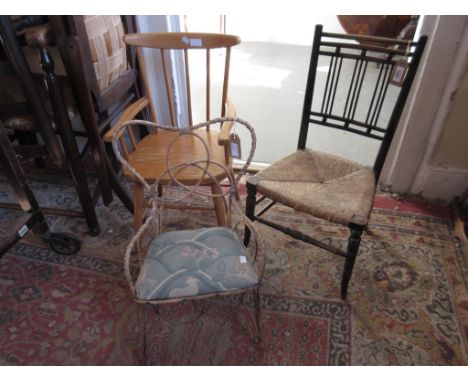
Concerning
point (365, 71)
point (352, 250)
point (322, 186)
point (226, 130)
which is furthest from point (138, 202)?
point (365, 71)

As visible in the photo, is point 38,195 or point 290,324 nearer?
point 290,324

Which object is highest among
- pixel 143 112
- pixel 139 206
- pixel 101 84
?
pixel 101 84

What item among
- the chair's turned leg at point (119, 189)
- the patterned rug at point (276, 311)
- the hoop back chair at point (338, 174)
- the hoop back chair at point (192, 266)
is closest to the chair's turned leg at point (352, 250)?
the hoop back chair at point (338, 174)

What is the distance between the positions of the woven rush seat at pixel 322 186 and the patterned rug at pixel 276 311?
15.1 inches

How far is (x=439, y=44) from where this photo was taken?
138 centimetres

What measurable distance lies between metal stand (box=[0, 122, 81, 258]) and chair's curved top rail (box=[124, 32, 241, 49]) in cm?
61

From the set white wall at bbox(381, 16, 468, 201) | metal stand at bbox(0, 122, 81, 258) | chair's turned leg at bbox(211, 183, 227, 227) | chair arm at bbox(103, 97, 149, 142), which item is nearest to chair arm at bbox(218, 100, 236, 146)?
chair's turned leg at bbox(211, 183, 227, 227)

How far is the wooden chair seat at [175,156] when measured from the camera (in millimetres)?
1189

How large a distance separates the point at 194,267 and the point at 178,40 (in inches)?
37.4

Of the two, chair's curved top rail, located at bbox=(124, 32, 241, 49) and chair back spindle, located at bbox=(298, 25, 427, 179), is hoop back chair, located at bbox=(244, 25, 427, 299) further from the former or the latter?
chair's curved top rail, located at bbox=(124, 32, 241, 49)

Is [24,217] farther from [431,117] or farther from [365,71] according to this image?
[431,117]
